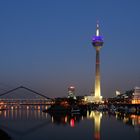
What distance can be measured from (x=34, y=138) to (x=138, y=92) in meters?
122

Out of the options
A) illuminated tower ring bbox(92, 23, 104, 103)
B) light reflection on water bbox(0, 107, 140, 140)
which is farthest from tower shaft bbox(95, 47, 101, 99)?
light reflection on water bbox(0, 107, 140, 140)

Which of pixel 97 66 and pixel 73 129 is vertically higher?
pixel 97 66

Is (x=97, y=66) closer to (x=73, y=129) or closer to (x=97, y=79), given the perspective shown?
(x=97, y=79)

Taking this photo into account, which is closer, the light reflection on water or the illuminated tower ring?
the light reflection on water

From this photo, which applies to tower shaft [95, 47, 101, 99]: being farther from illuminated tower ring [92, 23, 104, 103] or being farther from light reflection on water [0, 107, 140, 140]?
light reflection on water [0, 107, 140, 140]

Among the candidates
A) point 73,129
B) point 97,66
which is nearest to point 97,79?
point 97,66

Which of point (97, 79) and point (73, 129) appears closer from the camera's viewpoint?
point (73, 129)

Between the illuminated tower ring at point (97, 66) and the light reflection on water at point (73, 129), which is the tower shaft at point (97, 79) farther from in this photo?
the light reflection on water at point (73, 129)

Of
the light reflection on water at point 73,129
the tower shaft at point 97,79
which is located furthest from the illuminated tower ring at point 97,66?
the light reflection on water at point 73,129

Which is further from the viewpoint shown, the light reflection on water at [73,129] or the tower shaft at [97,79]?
the tower shaft at [97,79]

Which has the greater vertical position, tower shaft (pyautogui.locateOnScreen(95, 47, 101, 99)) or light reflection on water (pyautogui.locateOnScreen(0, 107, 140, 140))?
tower shaft (pyautogui.locateOnScreen(95, 47, 101, 99))

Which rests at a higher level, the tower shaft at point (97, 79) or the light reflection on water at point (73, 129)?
the tower shaft at point (97, 79)

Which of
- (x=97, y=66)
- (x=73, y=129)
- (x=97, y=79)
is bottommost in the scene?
(x=73, y=129)

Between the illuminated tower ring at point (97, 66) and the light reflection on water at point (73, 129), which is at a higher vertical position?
the illuminated tower ring at point (97, 66)
